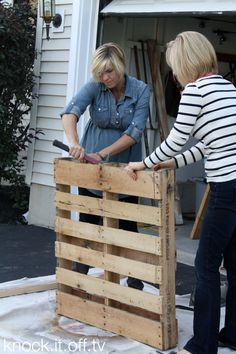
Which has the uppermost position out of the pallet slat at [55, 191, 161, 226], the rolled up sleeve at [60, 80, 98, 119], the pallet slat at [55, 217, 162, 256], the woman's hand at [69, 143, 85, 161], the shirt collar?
the shirt collar

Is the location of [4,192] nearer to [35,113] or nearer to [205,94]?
[35,113]

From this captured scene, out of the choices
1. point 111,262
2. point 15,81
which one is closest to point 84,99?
point 111,262

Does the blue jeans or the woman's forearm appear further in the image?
the woman's forearm

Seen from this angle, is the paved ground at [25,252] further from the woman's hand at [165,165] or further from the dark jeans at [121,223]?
the woman's hand at [165,165]

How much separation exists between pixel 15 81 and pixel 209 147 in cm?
421

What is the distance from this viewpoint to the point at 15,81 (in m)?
7.02

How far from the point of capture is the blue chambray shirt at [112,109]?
407 cm

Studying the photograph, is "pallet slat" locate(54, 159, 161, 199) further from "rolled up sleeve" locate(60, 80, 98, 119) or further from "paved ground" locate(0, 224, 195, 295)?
"paved ground" locate(0, 224, 195, 295)

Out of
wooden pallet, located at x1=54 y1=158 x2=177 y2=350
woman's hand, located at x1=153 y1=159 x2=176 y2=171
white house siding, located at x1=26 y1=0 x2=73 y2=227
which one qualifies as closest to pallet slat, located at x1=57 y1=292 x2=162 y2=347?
wooden pallet, located at x1=54 y1=158 x2=177 y2=350

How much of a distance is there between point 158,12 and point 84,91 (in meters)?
1.82

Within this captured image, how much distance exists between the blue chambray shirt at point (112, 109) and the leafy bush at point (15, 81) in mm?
2986

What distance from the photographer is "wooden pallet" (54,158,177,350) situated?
3.40m

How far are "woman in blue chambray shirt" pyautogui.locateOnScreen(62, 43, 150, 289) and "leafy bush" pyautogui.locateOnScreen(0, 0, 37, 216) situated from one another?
2.98 m

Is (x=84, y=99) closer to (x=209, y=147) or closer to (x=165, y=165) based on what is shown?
(x=165, y=165)
